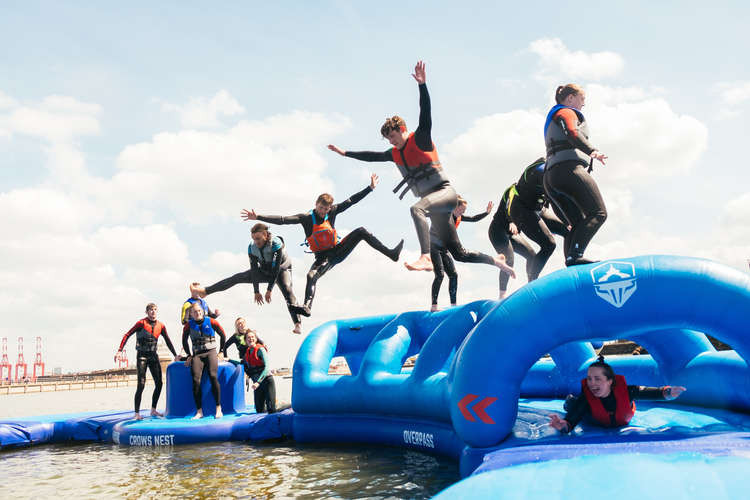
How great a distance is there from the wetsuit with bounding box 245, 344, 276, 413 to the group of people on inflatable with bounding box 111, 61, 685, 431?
0.01m

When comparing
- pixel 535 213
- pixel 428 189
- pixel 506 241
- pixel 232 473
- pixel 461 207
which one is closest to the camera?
Result: pixel 232 473

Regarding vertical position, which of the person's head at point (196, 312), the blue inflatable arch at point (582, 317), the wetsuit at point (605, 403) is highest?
the person's head at point (196, 312)

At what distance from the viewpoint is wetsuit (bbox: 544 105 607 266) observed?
15.1ft

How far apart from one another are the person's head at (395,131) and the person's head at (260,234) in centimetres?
241

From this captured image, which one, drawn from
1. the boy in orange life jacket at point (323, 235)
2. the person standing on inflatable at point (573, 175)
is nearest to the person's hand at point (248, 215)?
the boy in orange life jacket at point (323, 235)

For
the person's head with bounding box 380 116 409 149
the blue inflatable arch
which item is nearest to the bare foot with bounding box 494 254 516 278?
the person's head with bounding box 380 116 409 149

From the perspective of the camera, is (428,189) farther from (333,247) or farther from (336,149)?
(333,247)

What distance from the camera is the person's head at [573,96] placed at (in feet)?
16.4

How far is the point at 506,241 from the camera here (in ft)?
22.3

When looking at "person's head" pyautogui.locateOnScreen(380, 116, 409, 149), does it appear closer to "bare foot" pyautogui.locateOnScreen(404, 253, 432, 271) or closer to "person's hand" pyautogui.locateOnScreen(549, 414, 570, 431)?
"bare foot" pyautogui.locateOnScreen(404, 253, 432, 271)

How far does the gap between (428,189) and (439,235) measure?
1.64 feet

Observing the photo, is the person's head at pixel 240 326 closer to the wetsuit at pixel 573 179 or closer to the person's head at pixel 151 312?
the person's head at pixel 151 312

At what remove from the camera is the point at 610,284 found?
3699mm

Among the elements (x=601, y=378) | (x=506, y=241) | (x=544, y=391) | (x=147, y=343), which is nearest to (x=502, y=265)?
(x=506, y=241)
